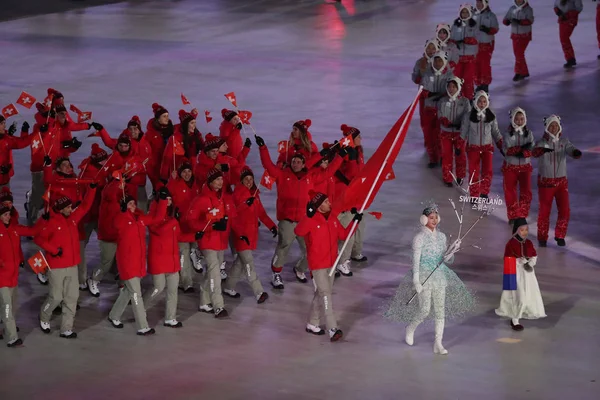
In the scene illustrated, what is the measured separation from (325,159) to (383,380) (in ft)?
12.7

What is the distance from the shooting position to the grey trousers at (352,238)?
680 inches

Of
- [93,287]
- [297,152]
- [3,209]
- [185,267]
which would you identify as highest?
[3,209]

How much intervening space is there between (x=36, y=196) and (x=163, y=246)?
390 cm

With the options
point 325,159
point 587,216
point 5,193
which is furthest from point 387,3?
point 5,193

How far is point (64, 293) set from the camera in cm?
1527

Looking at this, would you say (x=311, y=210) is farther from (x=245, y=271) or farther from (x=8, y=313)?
(x=8, y=313)

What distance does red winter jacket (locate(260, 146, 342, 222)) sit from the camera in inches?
662

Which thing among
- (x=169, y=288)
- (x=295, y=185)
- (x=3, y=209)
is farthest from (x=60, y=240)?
(x=295, y=185)

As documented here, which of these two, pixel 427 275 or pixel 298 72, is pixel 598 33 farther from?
pixel 427 275

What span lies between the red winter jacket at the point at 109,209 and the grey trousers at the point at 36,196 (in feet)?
7.51

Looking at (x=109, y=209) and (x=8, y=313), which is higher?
(x=109, y=209)

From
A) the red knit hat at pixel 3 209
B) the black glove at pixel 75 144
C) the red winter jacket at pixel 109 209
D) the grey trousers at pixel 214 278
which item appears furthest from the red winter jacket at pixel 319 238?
the black glove at pixel 75 144

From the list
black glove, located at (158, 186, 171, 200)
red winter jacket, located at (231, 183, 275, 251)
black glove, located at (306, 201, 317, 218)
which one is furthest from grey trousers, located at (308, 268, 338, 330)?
black glove, located at (158, 186, 171, 200)

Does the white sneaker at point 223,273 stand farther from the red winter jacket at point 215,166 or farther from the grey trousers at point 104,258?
the grey trousers at point 104,258
